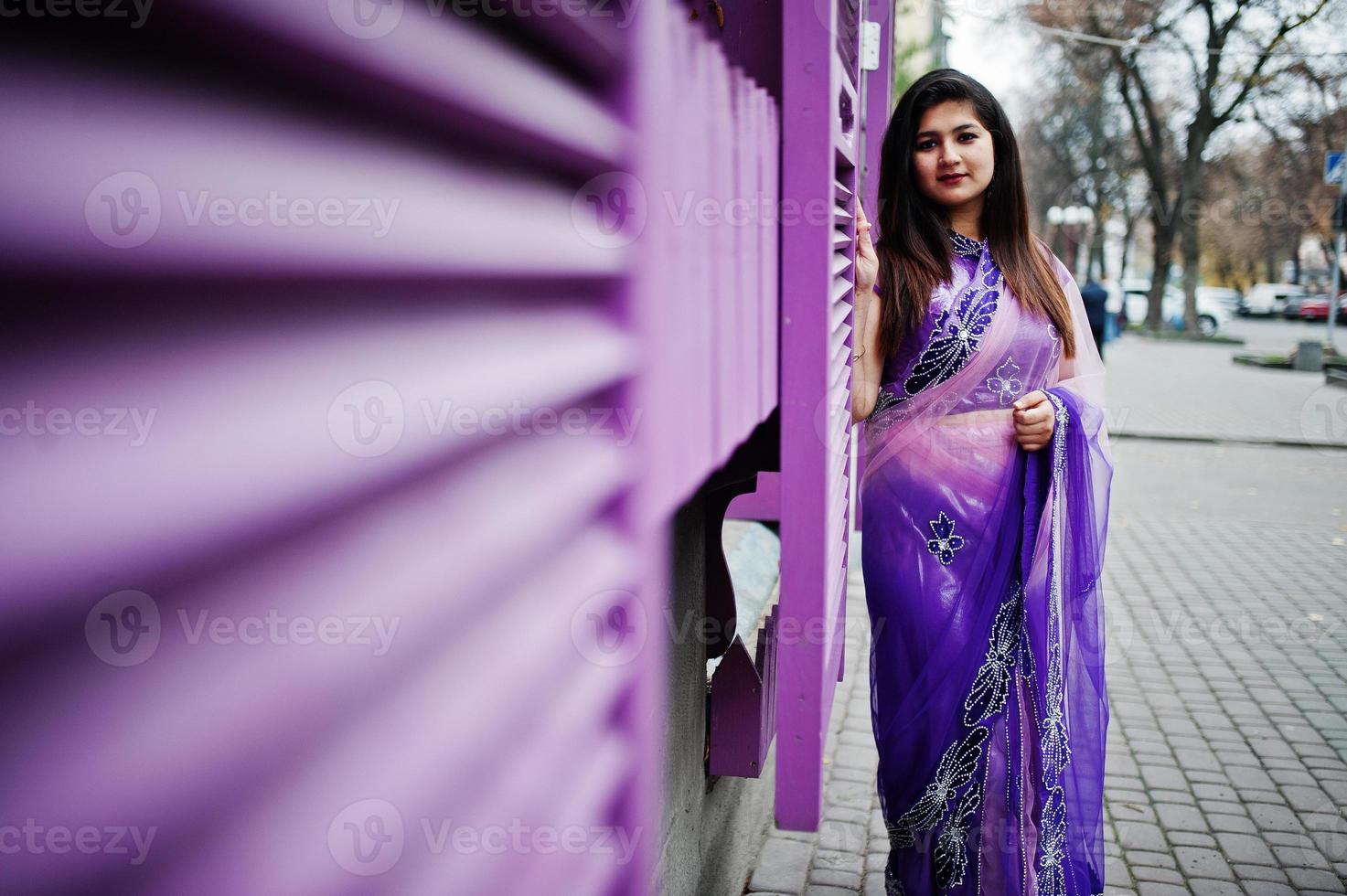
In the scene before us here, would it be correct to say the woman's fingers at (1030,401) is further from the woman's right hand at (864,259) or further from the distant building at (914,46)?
the distant building at (914,46)

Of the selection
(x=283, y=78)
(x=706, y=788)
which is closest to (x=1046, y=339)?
(x=706, y=788)

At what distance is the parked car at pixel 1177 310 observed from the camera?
117ft

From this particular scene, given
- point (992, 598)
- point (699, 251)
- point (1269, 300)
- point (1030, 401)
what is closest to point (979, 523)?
point (992, 598)

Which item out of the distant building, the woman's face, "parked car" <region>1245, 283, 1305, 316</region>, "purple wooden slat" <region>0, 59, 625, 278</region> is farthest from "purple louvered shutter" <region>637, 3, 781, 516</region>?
"parked car" <region>1245, 283, 1305, 316</region>

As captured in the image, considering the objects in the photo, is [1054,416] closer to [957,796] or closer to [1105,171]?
[957,796]

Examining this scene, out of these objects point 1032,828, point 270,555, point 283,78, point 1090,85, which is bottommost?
point 1032,828

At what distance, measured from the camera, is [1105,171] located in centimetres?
3981

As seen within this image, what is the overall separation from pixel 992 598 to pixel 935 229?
34.8 inches

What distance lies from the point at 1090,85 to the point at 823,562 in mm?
32045

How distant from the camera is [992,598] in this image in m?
2.62

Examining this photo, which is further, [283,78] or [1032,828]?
[1032,828]

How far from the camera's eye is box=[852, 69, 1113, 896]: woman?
8.46 feet

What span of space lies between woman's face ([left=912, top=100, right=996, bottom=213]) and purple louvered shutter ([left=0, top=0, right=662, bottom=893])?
1.77 metres

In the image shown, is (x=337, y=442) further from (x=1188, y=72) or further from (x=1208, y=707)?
(x=1188, y=72)
